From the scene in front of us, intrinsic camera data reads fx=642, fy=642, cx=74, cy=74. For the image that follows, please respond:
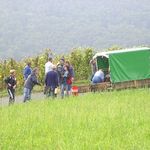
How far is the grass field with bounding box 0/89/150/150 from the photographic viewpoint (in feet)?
39.2

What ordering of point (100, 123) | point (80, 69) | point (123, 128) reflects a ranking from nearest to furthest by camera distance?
point (123, 128) → point (100, 123) → point (80, 69)

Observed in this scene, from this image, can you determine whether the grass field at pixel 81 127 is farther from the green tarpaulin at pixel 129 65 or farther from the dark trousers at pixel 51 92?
the green tarpaulin at pixel 129 65

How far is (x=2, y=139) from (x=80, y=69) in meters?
39.3

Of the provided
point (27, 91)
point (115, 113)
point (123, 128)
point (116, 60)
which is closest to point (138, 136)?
point (123, 128)

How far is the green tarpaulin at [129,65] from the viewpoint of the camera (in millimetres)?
33188

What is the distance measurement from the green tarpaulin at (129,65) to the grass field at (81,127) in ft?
42.1

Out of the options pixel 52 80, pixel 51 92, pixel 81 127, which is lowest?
pixel 51 92

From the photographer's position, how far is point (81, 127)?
1450 cm

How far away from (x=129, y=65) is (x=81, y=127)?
766 inches

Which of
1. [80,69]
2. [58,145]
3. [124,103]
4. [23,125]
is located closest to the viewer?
[58,145]

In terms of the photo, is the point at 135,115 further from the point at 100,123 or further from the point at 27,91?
the point at 27,91

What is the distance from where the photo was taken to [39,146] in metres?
12.5

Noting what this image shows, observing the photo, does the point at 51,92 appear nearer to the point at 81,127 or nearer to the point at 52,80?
the point at 52,80

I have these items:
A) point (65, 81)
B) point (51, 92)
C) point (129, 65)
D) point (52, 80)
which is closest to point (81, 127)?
point (52, 80)
